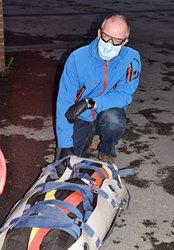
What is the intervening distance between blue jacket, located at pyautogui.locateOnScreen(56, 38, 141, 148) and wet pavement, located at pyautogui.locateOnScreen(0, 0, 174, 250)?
2.14 feet

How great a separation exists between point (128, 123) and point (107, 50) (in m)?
1.71

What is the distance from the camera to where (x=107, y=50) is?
2904 millimetres

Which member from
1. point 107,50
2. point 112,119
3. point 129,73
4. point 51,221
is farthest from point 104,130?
point 51,221

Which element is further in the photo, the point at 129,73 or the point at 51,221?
the point at 129,73

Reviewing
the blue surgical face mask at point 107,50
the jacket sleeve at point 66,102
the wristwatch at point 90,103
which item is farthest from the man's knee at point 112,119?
the blue surgical face mask at point 107,50

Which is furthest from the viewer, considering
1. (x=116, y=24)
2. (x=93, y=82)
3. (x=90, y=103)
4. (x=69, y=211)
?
(x=93, y=82)

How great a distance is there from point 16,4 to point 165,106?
9650 millimetres

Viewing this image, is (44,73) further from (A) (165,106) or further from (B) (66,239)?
(B) (66,239)

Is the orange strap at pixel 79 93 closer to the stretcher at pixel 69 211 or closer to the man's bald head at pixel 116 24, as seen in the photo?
the man's bald head at pixel 116 24

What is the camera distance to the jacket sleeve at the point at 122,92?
308cm

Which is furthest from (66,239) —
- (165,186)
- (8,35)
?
(8,35)

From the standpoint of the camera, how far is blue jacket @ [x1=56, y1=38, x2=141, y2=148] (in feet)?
9.94

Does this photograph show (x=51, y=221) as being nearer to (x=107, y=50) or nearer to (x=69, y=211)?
(x=69, y=211)

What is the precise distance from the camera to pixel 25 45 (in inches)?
301
